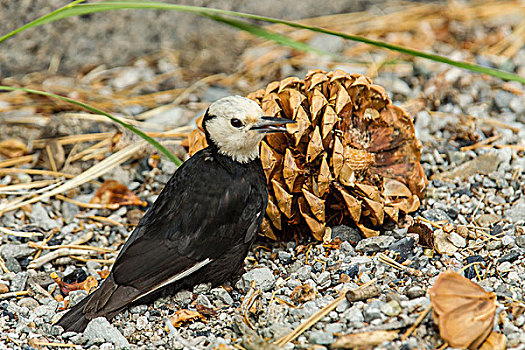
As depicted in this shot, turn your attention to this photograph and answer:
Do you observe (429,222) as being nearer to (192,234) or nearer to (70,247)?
(192,234)

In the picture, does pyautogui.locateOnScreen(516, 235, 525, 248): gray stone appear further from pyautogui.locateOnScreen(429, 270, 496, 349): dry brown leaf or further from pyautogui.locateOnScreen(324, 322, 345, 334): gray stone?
pyautogui.locateOnScreen(324, 322, 345, 334): gray stone

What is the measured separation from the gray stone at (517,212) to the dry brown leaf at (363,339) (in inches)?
40.6

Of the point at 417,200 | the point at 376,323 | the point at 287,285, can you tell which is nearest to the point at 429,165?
the point at 417,200

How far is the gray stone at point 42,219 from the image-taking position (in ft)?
10.4

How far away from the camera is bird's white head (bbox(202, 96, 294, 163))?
254cm

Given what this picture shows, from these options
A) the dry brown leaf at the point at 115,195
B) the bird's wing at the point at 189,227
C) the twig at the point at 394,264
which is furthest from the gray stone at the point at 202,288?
the dry brown leaf at the point at 115,195

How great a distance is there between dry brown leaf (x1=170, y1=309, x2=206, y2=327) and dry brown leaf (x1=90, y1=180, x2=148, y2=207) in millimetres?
958

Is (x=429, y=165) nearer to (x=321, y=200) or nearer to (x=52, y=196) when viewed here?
(x=321, y=200)

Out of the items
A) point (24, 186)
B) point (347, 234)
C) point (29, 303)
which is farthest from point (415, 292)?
point (24, 186)

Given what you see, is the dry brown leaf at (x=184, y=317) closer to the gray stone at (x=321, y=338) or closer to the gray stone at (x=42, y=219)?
the gray stone at (x=321, y=338)

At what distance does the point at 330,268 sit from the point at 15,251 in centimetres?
141

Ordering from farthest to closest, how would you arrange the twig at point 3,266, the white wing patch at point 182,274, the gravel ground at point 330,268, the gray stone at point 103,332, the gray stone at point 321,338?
the twig at point 3,266 → the white wing patch at point 182,274 → the gray stone at point 103,332 → the gravel ground at point 330,268 → the gray stone at point 321,338

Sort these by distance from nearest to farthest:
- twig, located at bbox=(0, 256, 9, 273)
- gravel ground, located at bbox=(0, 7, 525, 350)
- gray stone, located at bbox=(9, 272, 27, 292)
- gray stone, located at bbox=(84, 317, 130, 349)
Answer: gravel ground, located at bbox=(0, 7, 525, 350) < gray stone, located at bbox=(84, 317, 130, 349) < gray stone, located at bbox=(9, 272, 27, 292) < twig, located at bbox=(0, 256, 9, 273)

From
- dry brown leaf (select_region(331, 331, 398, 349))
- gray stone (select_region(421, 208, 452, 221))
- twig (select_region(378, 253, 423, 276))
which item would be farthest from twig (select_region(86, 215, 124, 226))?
dry brown leaf (select_region(331, 331, 398, 349))
